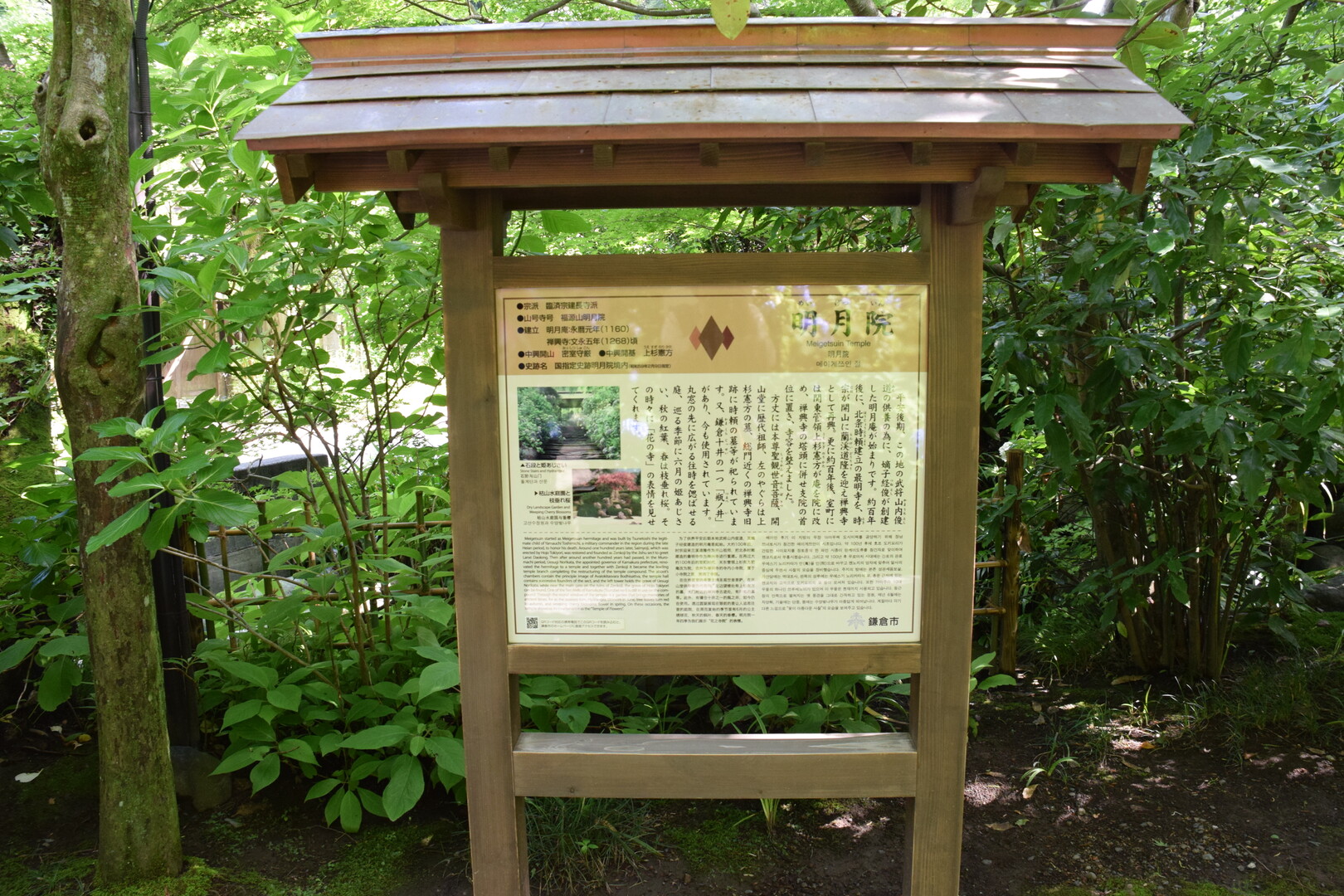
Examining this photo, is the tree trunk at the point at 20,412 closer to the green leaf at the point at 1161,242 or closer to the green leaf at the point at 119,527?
the green leaf at the point at 119,527

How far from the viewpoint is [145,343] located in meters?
2.88

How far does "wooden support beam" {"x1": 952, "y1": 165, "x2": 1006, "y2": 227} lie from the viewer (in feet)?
7.18

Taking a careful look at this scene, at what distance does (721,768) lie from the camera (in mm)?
2492

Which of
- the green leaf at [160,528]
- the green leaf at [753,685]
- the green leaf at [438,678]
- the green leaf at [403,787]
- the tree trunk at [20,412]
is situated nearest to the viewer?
the green leaf at [160,528]

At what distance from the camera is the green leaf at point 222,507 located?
7.99 feet

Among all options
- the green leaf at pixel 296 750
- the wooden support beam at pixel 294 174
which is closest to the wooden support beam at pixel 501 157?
the wooden support beam at pixel 294 174

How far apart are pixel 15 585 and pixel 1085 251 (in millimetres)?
4552

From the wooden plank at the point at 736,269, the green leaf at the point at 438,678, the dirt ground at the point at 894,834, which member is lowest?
the dirt ground at the point at 894,834

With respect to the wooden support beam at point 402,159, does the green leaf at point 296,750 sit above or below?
below

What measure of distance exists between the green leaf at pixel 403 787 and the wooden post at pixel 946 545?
1.72 metres

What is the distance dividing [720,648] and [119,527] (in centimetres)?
176

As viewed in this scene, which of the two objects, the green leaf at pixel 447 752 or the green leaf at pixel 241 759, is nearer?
the green leaf at pixel 447 752

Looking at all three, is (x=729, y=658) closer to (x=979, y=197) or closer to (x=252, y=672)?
(x=979, y=197)

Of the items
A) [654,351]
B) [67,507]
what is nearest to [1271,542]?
[654,351]
